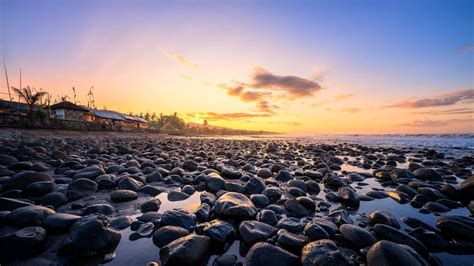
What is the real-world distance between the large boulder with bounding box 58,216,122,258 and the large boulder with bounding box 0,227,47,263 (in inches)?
10.2

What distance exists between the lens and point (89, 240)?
217 cm

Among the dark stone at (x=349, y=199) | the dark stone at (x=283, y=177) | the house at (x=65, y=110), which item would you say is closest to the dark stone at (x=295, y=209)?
the dark stone at (x=349, y=199)

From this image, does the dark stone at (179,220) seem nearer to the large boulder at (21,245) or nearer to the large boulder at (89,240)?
the large boulder at (89,240)

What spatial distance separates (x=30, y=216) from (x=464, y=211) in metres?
6.32

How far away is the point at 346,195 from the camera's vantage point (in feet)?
13.3

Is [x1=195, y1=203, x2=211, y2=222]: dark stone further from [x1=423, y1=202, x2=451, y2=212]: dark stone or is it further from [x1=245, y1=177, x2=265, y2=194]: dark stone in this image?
[x1=423, y1=202, x2=451, y2=212]: dark stone

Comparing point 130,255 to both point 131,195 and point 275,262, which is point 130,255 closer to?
point 275,262

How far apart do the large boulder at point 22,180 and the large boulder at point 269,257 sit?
4.28 m

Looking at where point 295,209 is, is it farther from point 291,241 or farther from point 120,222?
point 120,222

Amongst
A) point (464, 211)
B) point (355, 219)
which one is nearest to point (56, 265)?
point (355, 219)

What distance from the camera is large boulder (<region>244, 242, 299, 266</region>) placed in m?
1.96

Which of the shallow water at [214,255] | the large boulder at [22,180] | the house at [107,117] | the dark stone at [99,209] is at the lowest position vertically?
the shallow water at [214,255]

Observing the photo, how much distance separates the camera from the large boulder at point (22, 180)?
3.72m

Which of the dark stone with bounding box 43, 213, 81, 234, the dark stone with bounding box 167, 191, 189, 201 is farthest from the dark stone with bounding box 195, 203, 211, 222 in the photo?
the dark stone with bounding box 43, 213, 81, 234
